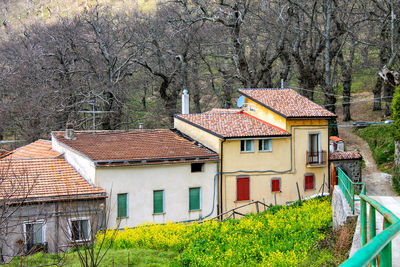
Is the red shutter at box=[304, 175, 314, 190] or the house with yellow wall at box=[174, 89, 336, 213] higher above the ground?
the house with yellow wall at box=[174, 89, 336, 213]

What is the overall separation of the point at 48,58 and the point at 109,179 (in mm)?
17591

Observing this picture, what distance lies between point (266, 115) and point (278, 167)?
11.1 ft

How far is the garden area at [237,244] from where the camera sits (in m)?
12.9

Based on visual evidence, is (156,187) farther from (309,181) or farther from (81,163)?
(309,181)

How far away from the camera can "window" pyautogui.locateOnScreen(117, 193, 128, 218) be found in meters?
21.6

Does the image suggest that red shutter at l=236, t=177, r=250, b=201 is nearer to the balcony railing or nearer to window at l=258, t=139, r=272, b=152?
window at l=258, t=139, r=272, b=152

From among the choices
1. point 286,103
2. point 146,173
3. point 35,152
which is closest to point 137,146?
point 146,173

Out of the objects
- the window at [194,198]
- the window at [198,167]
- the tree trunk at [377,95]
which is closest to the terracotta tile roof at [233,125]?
the window at [198,167]

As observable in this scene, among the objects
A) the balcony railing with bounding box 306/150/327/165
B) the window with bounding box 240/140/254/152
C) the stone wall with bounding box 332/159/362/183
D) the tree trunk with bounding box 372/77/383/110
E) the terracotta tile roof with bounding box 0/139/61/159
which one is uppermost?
the tree trunk with bounding box 372/77/383/110

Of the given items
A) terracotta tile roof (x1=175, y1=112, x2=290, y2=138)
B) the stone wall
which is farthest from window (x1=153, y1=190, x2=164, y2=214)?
the stone wall

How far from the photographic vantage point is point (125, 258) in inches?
615

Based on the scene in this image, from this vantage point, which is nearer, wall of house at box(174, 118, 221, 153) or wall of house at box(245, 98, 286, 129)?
wall of house at box(174, 118, 221, 153)

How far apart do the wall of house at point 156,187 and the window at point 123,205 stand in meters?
0.16

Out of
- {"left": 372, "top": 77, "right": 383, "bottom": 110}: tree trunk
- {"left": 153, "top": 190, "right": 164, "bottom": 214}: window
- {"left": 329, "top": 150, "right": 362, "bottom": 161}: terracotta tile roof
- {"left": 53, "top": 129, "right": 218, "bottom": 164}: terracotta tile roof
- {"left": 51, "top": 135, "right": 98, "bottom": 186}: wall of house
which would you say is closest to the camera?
{"left": 51, "top": 135, "right": 98, "bottom": 186}: wall of house
